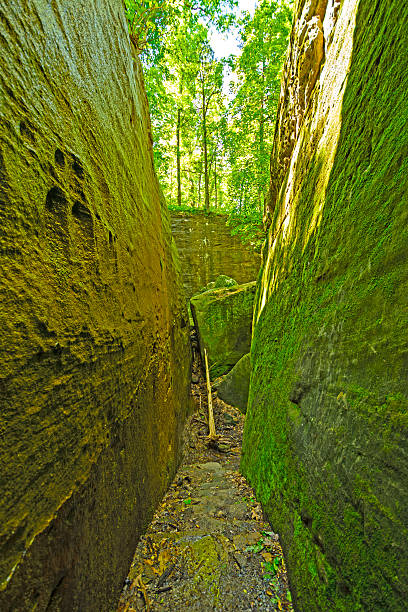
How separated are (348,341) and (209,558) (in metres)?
2.20

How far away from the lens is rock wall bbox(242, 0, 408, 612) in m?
1.10

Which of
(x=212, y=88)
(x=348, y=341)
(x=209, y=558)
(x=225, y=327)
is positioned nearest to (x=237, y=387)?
(x=225, y=327)

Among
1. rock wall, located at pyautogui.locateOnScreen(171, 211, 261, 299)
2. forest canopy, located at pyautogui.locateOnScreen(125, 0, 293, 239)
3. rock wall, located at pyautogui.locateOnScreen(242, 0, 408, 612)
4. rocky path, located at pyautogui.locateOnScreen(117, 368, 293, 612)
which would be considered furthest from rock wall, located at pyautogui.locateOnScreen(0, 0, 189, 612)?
rock wall, located at pyautogui.locateOnScreen(171, 211, 261, 299)

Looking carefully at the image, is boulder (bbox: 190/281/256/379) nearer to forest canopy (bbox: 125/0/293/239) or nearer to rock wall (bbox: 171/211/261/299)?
forest canopy (bbox: 125/0/293/239)

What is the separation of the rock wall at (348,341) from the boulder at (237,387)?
15.5 feet

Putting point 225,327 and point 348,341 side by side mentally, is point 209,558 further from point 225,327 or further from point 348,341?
point 225,327

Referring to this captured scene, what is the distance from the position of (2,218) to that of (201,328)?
9.15 metres

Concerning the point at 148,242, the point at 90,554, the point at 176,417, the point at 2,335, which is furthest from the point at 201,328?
the point at 2,335

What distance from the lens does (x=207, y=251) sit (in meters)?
17.3

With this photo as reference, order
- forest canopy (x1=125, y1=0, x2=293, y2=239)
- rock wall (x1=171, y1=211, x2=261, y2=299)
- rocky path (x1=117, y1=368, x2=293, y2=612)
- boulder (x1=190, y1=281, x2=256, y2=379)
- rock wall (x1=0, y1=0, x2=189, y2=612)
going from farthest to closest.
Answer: rock wall (x1=171, y1=211, x2=261, y2=299) → boulder (x1=190, y1=281, x2=256, y2=379) → forest canopy (x1=125, y1=0, x2=293, y2=239) → rocky path (x1=117, y1=368, x2=293, y2=612) → rock wall (x1=0, y1=0, x2=189, y2=612)

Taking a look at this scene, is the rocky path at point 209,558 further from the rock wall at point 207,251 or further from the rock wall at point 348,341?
the rock wall at point 207,251

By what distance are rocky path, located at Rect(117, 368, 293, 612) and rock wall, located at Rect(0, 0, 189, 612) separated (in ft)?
0.76

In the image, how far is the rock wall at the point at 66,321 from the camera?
1.05 metres

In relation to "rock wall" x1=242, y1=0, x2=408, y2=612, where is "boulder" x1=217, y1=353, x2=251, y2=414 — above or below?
below
